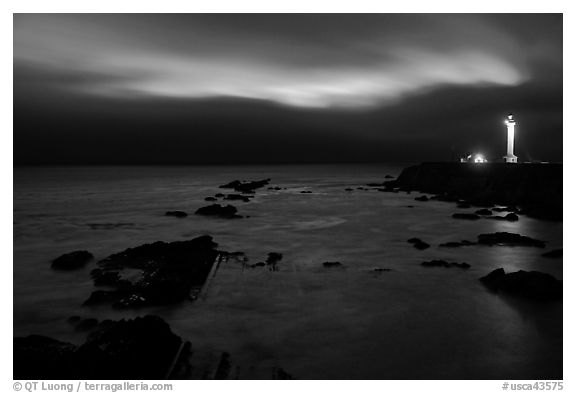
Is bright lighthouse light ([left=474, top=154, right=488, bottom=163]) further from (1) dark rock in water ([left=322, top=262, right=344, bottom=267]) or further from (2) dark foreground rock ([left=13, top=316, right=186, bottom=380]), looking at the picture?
(2) dark foreground rock ([left=13, top=316, right=186, bottom=380])

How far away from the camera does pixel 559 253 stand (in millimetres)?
15727

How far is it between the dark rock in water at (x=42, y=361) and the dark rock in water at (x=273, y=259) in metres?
8.07

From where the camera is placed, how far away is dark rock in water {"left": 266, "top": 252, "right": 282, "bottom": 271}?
14.4 m

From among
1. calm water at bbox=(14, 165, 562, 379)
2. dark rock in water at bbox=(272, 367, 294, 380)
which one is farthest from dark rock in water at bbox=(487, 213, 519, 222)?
dark rock in water at bbox=(272, 367, 294, 380)

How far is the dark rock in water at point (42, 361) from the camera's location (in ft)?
20.4

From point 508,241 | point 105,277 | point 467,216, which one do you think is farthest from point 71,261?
point 467,216

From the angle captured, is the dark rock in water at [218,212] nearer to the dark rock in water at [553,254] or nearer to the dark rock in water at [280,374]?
the dark rock in water at [553,254]

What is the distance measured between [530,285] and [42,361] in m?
11.6

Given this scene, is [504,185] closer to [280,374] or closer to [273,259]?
[273,259]

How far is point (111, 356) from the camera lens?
6539mm

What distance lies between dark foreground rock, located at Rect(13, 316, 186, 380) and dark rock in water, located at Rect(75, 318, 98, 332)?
188 centimetres

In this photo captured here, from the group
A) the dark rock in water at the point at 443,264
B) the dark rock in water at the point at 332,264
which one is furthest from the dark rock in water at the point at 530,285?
the dark rock in water at the point at 332,264

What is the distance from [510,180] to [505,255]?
Answer: 2255 centimetres
